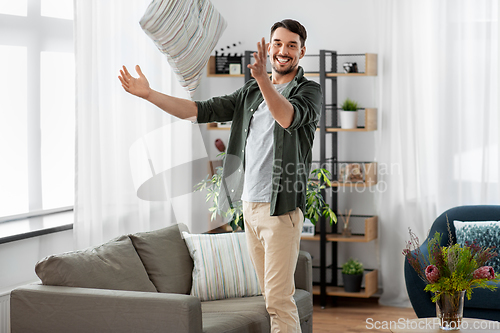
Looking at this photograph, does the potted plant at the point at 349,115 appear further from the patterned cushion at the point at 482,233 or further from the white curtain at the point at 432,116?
the patterned cushion at the point at 482,233

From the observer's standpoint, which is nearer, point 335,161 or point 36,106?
point 36,106

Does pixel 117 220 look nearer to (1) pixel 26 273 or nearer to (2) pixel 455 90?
(1) pixel 26 273

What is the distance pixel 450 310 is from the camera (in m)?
2.30

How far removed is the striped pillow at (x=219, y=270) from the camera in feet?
9.22

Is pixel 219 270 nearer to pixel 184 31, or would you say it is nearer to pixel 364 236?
pixel 184 31

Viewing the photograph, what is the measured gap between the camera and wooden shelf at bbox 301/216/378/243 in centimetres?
409

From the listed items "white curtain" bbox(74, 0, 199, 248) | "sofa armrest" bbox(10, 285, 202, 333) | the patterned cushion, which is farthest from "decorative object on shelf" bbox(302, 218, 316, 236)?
"sofa armrest" bbox(10, 285, 202, 333)

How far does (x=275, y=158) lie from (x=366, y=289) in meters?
2.37

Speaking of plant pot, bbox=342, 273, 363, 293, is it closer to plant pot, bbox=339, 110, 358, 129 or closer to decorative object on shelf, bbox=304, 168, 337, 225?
decorative object on shelf, bbox=304, 168, 337, 225

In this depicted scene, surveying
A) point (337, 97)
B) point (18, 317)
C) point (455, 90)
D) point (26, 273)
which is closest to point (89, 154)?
point (26, 273)

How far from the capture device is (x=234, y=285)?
2.84 meters

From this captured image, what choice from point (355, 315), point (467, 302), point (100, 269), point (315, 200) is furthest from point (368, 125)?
point (100, 269)

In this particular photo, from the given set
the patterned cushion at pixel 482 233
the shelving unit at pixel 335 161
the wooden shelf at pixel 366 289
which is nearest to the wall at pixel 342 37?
the shelving unit at pixel 335 161

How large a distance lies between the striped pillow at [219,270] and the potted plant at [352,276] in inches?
56.5
